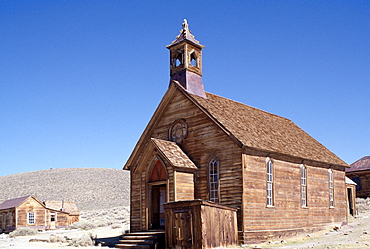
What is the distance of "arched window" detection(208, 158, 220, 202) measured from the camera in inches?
853

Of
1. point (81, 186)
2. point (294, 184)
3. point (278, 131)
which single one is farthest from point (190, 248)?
point (81, 186)

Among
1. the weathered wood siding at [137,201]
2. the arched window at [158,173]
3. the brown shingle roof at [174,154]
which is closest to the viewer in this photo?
the brown shingle roof at [174,154]

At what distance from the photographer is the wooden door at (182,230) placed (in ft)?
59.7

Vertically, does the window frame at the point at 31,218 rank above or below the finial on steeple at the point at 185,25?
below

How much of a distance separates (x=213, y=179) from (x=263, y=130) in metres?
4.90

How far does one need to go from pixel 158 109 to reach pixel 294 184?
8170mm

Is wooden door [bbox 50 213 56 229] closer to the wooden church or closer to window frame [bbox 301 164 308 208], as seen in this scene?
the wooden church

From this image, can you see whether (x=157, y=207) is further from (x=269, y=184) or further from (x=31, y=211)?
(x=31, y=211)

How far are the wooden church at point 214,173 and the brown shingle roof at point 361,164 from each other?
66.5 feet

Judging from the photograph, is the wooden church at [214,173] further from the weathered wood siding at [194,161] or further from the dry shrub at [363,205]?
the dry shrub at [363,205]

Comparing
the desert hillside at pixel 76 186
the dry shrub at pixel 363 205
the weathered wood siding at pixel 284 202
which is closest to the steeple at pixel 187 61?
the weathered wood siding at pixel 284 202

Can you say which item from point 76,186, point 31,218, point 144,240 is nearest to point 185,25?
point 144,240

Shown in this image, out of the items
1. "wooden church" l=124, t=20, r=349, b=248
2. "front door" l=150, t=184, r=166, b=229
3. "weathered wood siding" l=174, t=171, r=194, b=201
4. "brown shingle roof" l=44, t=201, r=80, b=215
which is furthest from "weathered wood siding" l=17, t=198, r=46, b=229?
"weathered wood siding" l=174, t=171, r=194, b=201

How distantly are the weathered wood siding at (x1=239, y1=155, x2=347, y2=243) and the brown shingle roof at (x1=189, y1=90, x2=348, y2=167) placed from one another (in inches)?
27.0
